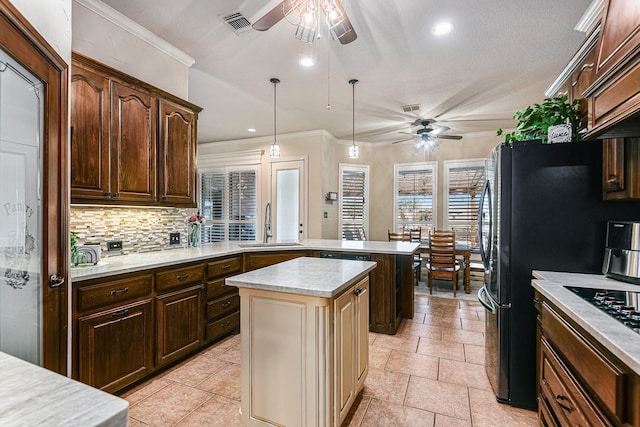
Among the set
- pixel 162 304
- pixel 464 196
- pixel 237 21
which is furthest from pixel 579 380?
pixel 464 196

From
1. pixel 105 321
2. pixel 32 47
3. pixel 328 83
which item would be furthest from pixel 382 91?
pixel 105 321

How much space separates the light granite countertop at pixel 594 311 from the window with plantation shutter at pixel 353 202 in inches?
173

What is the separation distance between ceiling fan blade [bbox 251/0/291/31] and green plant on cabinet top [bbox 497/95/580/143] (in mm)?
1658

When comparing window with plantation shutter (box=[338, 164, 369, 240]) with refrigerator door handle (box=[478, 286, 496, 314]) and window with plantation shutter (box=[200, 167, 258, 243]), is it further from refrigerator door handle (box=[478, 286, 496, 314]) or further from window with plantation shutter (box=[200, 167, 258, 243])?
refrigerator door handle (box=[478, 286, 496, 314])

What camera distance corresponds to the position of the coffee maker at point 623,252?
5.41ft

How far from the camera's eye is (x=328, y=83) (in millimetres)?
3660

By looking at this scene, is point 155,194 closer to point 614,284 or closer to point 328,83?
point 328,83

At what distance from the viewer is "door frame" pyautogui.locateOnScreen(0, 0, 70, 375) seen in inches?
51.1

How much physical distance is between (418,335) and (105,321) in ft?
9.26

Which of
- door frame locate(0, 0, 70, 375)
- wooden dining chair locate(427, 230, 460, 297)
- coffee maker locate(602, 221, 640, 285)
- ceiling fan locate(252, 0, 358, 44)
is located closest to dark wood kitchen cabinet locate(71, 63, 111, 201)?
door frame locate(0, 0, 70, 375)

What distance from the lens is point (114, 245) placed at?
8.48 ft

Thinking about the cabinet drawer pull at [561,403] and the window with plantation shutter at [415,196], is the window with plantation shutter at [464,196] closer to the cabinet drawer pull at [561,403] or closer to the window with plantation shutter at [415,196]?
the window with plantation shutter at [415,196]

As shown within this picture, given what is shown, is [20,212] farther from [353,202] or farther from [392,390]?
[353,202]

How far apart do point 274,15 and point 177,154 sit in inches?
62.8
